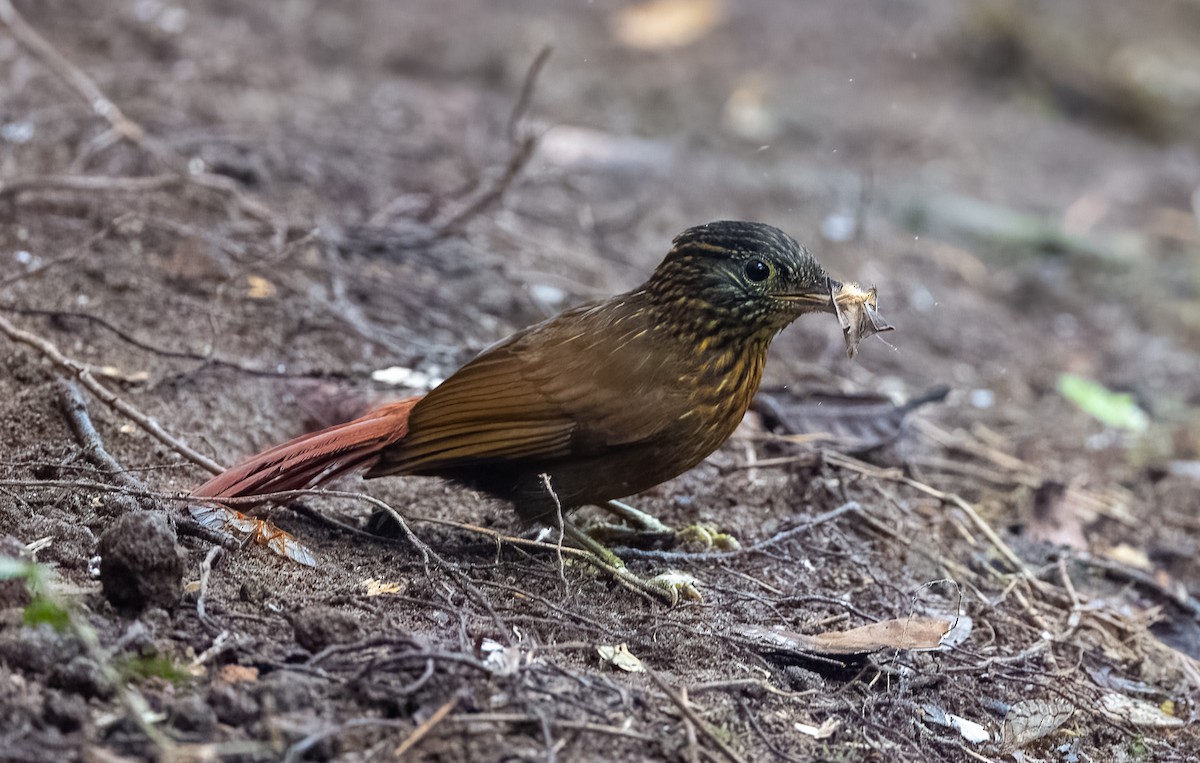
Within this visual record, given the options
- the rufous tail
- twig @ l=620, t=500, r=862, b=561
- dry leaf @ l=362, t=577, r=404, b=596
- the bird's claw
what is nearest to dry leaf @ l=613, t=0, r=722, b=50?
twig @ l=620, t=500, r=862, b=561

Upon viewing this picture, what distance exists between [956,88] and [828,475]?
8.65 metres

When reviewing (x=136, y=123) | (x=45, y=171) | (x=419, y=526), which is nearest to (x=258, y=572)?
(x=419, y=526)

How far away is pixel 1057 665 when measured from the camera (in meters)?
3.78

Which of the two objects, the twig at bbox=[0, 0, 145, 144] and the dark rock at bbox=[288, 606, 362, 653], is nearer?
the dark rock at bbox=[288, 606, 362, 653]

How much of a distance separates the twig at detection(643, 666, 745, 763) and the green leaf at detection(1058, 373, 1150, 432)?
4426 mm

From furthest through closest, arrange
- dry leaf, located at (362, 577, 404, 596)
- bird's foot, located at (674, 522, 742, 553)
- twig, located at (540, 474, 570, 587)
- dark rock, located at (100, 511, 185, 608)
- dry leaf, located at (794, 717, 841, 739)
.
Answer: bird's foot, located at (674, 522, 742, 553) < twig, located at (540, 474, 570, 587) < dry leaf, located at (362, 577, 404, 596) < dry leaf, located at (794, 717, 841, 739) < dark rock, located at (100, 511, 185, 608)

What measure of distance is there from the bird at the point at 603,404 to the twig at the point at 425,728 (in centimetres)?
95

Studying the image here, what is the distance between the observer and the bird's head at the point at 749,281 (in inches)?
142

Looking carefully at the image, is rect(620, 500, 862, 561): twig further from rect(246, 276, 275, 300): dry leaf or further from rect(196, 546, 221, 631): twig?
rect(246, 276, 275, 300): dry leaf

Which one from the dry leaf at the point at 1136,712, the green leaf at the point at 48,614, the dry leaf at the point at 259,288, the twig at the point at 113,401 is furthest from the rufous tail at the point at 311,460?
the dry leaf at the point at 1136,712

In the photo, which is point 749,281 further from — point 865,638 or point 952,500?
point 952,500

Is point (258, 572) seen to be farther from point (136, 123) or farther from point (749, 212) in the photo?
point (749, 212)

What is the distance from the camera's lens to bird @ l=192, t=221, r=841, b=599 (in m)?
3.54

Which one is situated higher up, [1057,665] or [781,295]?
[781,295]
